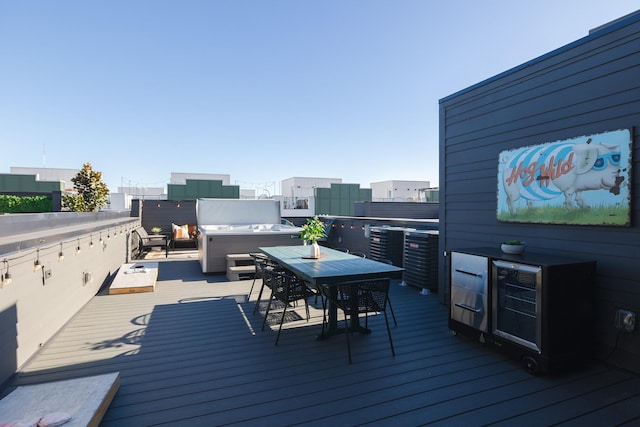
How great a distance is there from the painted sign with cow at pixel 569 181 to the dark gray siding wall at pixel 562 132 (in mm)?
61

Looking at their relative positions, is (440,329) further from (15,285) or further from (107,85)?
(107,85)

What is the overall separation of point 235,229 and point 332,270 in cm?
476

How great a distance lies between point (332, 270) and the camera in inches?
112

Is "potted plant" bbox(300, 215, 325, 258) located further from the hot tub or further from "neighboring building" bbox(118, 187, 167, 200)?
"neighboring building" bbox(118, 187, 167, 200)

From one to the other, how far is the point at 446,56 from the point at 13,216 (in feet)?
24.1

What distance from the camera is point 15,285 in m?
2.28

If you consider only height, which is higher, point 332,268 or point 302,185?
Answer: point 302,185

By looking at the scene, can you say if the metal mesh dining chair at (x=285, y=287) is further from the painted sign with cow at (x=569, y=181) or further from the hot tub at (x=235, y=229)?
the hot tub at (x=235, y=229)

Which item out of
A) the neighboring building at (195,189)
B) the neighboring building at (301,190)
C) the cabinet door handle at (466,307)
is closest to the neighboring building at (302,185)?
the neighboring building at (301,190)

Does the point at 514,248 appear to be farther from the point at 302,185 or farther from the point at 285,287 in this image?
the point at 302,185

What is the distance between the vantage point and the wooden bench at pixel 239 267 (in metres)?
5.55

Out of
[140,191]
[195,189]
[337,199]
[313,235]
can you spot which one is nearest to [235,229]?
[313,235]

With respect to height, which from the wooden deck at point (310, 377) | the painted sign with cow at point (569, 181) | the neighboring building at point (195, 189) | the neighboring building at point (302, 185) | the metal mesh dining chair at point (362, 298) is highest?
the neighboring building at point (302, 185)

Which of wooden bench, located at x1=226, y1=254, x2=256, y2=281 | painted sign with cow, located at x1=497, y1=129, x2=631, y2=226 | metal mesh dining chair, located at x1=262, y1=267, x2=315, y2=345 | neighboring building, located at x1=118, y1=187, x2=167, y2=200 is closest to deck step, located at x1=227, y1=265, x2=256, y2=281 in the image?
wooden bench, located at x1=226, y1=254, x2=256, y2=281
